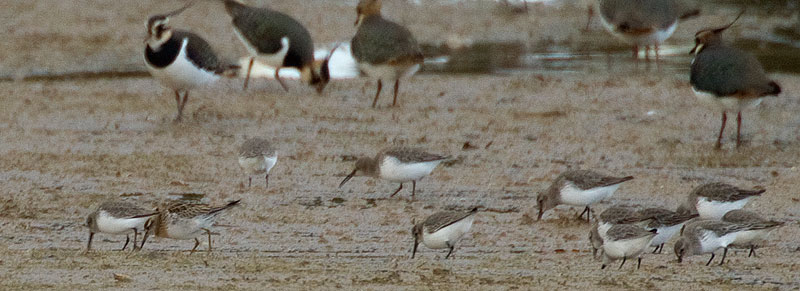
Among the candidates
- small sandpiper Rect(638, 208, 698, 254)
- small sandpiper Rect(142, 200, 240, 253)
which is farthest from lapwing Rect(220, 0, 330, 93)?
small sandpiper Rect(638, 208, 698, 254)

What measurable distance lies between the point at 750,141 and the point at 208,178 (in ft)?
16.9

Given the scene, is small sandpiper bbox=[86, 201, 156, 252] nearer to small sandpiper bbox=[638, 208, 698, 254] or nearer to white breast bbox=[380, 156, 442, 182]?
white breast bbox=[380, 156, 442, 182]

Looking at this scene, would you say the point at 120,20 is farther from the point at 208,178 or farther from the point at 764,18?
the point at 764,18

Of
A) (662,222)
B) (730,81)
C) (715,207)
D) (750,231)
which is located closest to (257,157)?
(662,222)

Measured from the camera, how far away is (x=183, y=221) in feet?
24.3

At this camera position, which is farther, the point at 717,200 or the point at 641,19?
the point at 641,19

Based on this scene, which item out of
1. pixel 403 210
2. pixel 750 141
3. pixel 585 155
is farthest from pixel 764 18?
pixel 403 210

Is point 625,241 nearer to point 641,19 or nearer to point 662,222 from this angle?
point 662,222

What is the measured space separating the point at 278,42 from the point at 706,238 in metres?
7.42

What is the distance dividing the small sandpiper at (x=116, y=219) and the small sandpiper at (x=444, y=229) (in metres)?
1.72

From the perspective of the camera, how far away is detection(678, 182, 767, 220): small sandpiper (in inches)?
326

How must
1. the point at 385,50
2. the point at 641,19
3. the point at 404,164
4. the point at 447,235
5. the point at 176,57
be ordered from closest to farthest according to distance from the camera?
the point at 447,235, the point at 404,164, the point at 176,57, the point at 385,50, the point at 641,19

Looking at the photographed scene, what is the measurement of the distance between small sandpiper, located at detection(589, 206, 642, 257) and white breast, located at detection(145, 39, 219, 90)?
17.8 feet

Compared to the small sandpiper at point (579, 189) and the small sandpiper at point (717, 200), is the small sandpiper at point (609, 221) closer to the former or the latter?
the small sandpiper at point (579, 189)
